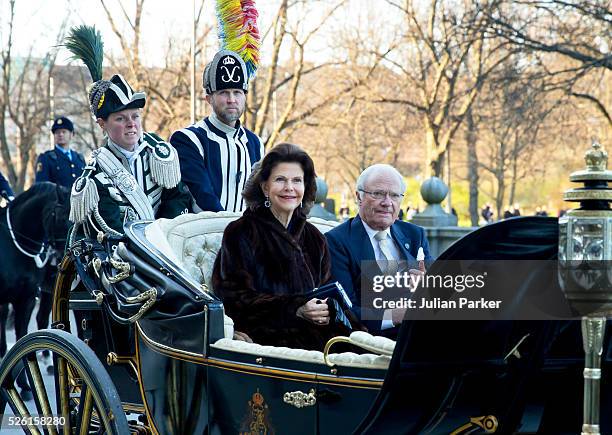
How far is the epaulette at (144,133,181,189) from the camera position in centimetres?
546

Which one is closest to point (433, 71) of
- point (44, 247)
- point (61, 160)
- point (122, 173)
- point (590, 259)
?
point (61, 160)

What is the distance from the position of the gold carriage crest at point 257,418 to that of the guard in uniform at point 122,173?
166 centimetres

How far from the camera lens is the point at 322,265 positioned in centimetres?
448

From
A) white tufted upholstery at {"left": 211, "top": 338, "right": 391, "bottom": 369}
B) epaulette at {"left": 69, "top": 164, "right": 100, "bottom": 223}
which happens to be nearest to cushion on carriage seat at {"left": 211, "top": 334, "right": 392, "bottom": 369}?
white tufted upholstery at {"left": 211, "top": 338, "right": 391, "bottom": 369}

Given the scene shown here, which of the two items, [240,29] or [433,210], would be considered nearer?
[240,29]

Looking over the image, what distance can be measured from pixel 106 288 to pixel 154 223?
0.37 metres

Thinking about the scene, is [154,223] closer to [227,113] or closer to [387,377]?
[227,113]

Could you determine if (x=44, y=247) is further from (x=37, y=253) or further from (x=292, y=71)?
(x=292, y=71)

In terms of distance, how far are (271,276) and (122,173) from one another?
4.44 feet

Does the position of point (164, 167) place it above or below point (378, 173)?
above

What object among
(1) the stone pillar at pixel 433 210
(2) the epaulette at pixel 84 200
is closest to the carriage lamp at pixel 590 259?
(2) the epaulette at pixel 84 200

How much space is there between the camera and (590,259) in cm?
262

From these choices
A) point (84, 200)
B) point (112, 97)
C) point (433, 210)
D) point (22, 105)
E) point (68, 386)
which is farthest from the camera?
point (22, 105)

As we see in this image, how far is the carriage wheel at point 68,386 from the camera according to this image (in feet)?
13.2
